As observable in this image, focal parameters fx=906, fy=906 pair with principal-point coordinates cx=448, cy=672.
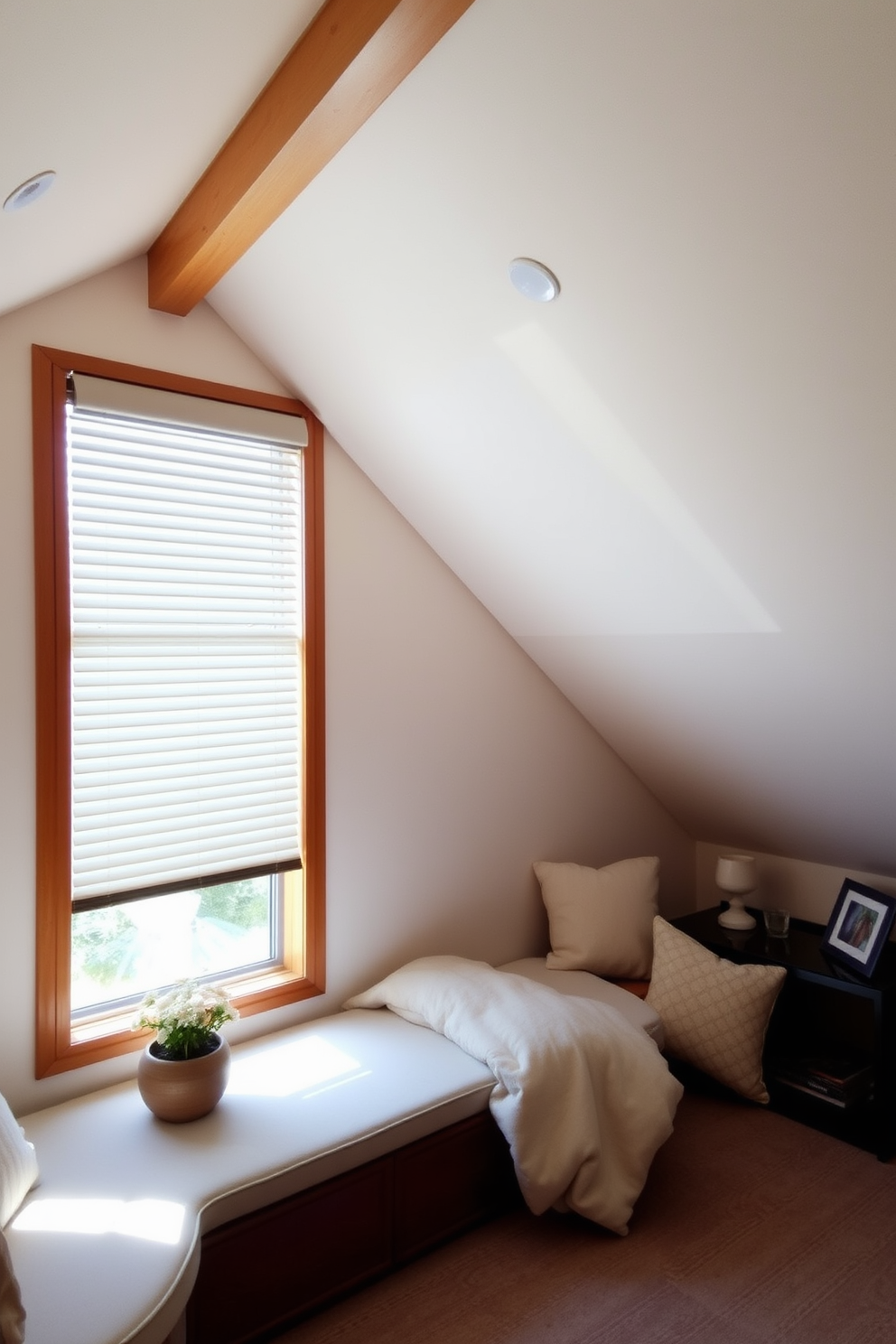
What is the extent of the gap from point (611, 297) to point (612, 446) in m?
0.48

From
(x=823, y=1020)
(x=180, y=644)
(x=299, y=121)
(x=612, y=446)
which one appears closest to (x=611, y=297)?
(x=612, y=446)

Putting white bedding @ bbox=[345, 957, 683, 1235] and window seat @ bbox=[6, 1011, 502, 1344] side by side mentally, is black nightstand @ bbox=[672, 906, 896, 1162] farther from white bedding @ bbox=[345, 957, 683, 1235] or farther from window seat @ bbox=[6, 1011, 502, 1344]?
window seat @ bbox=[6, 1011, 502, 1344]

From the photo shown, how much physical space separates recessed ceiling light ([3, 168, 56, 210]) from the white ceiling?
0.06 metres

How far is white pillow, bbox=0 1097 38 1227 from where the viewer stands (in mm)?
1999

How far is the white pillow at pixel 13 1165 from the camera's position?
78.7 inches

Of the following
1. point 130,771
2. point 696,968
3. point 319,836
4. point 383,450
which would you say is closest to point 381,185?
point 383,450

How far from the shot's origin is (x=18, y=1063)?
2.49 meters

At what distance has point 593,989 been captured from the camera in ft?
11.2

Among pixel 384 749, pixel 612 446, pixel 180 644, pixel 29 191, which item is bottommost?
pixel 384 749

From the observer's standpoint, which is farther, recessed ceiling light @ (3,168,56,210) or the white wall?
the white wall

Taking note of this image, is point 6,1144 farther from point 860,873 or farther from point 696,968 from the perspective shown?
point 860,873

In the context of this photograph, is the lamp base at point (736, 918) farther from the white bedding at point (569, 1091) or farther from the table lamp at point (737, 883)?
the white bedding at point (569, 1091)

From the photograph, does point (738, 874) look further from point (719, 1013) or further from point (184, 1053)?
point (184, 1053)

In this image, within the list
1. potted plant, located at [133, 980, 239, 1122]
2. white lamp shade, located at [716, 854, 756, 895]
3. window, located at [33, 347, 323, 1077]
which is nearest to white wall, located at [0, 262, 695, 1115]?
window, located at [33, 347, 323, 1077]
